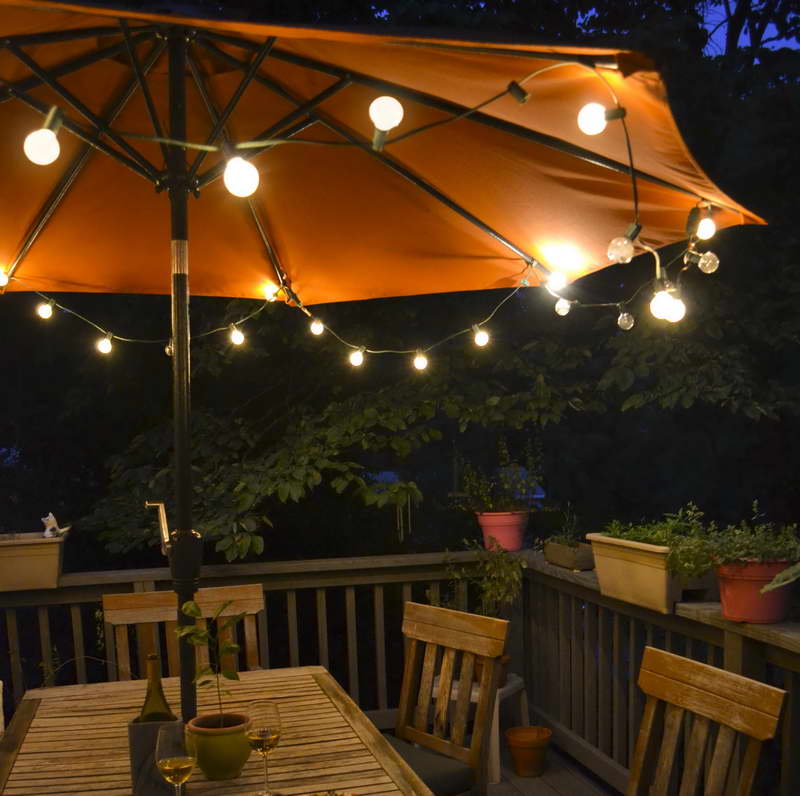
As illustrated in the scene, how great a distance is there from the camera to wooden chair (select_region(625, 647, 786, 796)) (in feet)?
5.82

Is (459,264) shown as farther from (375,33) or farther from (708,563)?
(375,33)

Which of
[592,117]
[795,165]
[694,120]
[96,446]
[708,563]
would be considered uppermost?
[694,120]

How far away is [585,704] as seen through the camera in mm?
3875

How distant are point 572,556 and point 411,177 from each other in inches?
74.5

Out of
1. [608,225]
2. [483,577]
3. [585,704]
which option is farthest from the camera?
[483,577]

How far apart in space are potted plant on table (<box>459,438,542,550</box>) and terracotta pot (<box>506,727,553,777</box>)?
33.0 inches

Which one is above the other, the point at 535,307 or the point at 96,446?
the point at 535,307

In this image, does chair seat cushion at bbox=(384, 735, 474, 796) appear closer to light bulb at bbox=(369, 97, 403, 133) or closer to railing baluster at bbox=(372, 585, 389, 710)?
railing baluster at bbox=(372, 585, 389, 710)

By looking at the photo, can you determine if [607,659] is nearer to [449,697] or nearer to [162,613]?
[449,697]

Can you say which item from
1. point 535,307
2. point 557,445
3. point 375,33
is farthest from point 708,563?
point 557,445

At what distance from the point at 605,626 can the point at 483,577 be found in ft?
2.22

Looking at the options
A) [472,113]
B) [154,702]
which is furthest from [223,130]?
[154,702]

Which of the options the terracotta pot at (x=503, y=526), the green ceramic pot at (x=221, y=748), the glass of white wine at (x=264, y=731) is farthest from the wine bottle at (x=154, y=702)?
the terracotta pot at (x=503, y=526)

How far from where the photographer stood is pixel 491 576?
13.8 ft
